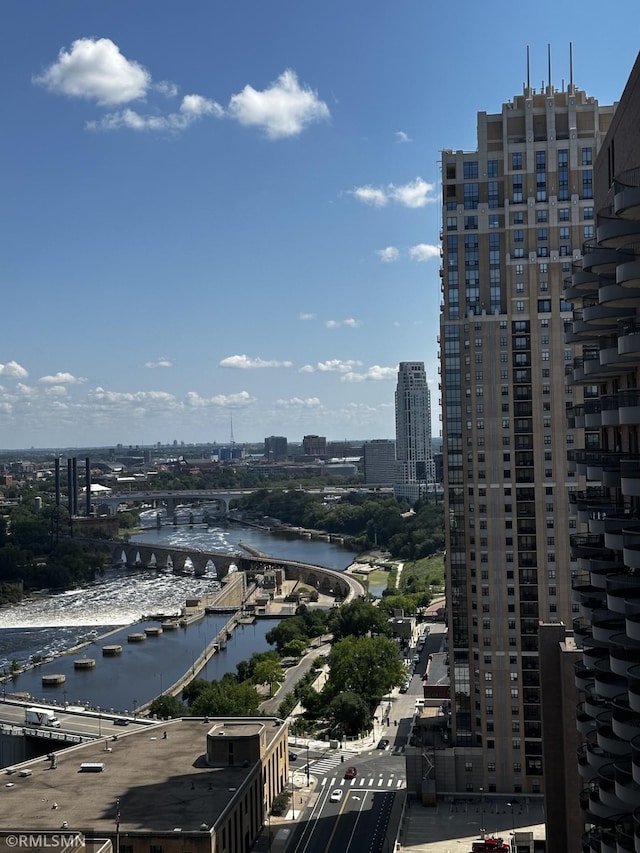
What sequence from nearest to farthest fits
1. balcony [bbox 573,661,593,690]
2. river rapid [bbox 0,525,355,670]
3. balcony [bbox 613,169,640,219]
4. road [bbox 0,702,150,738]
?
balcony [bbox 613,169,640,219]
balcony [bbox 573,661,593,690]
road [bbox 0,702,150,738]
river rapid [bbox 0,525,355,670]

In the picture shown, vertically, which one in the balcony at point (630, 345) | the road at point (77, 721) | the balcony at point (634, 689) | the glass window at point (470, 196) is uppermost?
the glass window at point (470, 196)

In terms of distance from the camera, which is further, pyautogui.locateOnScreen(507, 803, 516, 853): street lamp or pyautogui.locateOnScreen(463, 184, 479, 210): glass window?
pyautogui.locateOnScreen(463, 184, 479, 210): glass window

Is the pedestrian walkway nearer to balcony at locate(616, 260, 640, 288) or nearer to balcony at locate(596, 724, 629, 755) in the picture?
balcony at locate(596, 724, 629, 755)

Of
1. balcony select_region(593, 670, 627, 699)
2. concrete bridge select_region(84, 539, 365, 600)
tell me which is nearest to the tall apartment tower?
balcony select_region(593, 670, 627, 699)

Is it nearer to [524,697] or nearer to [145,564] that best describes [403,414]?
[145,564]

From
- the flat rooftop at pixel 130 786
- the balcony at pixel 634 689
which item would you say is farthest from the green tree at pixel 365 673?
the balcony at pixel 634 689

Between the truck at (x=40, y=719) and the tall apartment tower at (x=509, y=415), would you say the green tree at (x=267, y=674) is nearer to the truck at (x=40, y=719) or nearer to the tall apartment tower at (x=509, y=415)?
the truck at (x=40, y=719)

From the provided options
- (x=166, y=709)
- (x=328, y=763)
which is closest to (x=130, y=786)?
(x=328, y=763)
